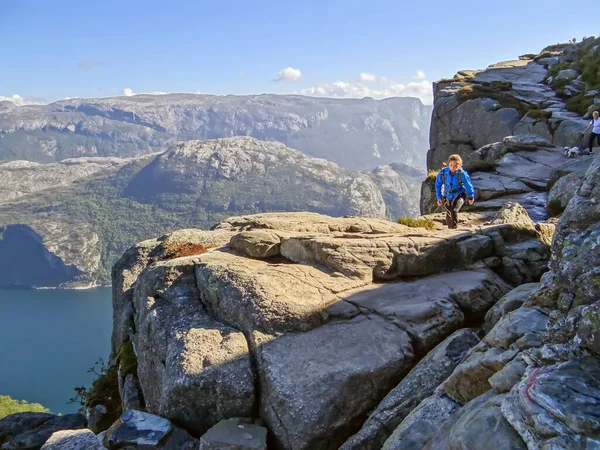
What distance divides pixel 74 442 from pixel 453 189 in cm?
1714

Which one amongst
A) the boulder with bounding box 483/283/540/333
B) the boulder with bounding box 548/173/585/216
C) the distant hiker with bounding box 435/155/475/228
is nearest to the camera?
the boulder with bounding box 483/283/540/333

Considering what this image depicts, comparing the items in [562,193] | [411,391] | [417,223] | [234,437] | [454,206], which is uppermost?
[454,206]

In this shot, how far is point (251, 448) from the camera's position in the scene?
396 inches

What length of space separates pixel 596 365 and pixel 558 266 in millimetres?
2653

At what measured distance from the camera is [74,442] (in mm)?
11133

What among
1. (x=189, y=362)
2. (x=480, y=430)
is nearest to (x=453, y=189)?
(x=189, y=362)

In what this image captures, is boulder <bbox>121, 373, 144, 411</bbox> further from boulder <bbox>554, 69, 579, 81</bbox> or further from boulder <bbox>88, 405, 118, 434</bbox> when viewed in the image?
boulder <bbox>554, 69, 579, 81</bbox>

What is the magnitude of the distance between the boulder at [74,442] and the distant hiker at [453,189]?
16.3m

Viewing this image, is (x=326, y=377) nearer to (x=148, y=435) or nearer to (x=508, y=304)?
(x=148, y=435)

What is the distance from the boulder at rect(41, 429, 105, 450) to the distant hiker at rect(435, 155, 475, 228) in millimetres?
16315

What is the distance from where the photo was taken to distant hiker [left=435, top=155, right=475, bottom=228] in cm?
2047

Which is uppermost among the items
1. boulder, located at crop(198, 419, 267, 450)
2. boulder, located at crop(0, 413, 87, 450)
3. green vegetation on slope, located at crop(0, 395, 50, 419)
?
boulder, located at crop(198, 419, 267, 450)

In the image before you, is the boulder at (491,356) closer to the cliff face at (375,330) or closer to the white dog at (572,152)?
the cliff face at (375,330)

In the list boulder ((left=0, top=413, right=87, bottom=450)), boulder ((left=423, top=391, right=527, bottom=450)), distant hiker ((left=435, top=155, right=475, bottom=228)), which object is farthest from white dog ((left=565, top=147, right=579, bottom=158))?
boulder ((left=0, top=413, right=87, bottom=450))
